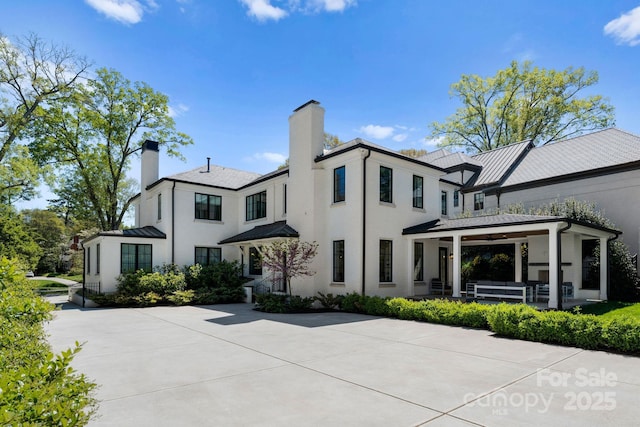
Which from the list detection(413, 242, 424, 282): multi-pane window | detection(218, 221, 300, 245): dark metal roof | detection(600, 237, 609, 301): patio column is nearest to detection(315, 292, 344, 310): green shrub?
detection(218, 221, 300, 245): dark metal roof

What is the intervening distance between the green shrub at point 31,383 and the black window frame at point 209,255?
1656 centimetres

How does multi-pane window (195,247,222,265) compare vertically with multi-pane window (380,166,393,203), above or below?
below

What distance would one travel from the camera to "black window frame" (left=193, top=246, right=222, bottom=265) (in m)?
20.6

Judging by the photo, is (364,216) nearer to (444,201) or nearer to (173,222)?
(444,201)

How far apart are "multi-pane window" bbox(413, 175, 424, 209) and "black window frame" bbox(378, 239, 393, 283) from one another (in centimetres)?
267

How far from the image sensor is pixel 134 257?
18.8 m

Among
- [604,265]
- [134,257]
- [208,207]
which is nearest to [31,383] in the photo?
[134,257]

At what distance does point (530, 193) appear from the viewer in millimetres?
20250

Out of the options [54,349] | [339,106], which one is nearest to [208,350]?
[54,349]

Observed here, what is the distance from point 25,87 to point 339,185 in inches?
859

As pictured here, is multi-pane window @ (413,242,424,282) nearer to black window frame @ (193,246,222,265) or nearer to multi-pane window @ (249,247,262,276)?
multi-pane window @ (249,247,262,276)

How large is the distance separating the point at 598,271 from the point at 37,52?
32561 mm

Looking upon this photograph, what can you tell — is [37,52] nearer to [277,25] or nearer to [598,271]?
[277,25]

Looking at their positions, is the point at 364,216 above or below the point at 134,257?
above
